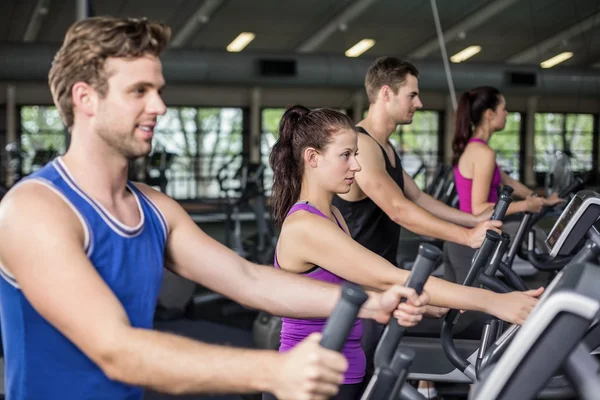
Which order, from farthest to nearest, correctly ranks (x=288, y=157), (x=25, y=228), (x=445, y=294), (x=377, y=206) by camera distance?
(x=377, y=206) < (x=288, y=157) < (x=445, y=294) < (x=25, y=228)

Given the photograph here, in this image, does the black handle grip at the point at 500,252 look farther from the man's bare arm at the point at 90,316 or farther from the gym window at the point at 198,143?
the gym window at the point at 198,143

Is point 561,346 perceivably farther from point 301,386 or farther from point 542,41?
point 542,41

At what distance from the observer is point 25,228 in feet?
3.58

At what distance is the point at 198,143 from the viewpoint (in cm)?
1491

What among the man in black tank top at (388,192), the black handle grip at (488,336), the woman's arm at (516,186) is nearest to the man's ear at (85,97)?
the black handle grip at (488,336)

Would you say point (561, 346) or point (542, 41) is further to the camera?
point (542, 41)

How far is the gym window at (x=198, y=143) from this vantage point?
47.3ft

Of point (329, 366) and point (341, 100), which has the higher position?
point (341, 100)

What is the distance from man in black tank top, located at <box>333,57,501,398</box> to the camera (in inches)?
96.3

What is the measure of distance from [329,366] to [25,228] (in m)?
0.47

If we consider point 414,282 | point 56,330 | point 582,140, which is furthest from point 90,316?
point 582,140

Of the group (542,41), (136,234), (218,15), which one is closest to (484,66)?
(542,41)

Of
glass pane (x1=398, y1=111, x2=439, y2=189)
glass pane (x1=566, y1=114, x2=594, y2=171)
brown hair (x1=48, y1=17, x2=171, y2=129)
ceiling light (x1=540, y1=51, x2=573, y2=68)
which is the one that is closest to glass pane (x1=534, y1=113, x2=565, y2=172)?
glass pane (x1=566, y1=114, x2=594, y2=171)

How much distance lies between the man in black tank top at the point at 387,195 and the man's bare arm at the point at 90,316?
1295mm
